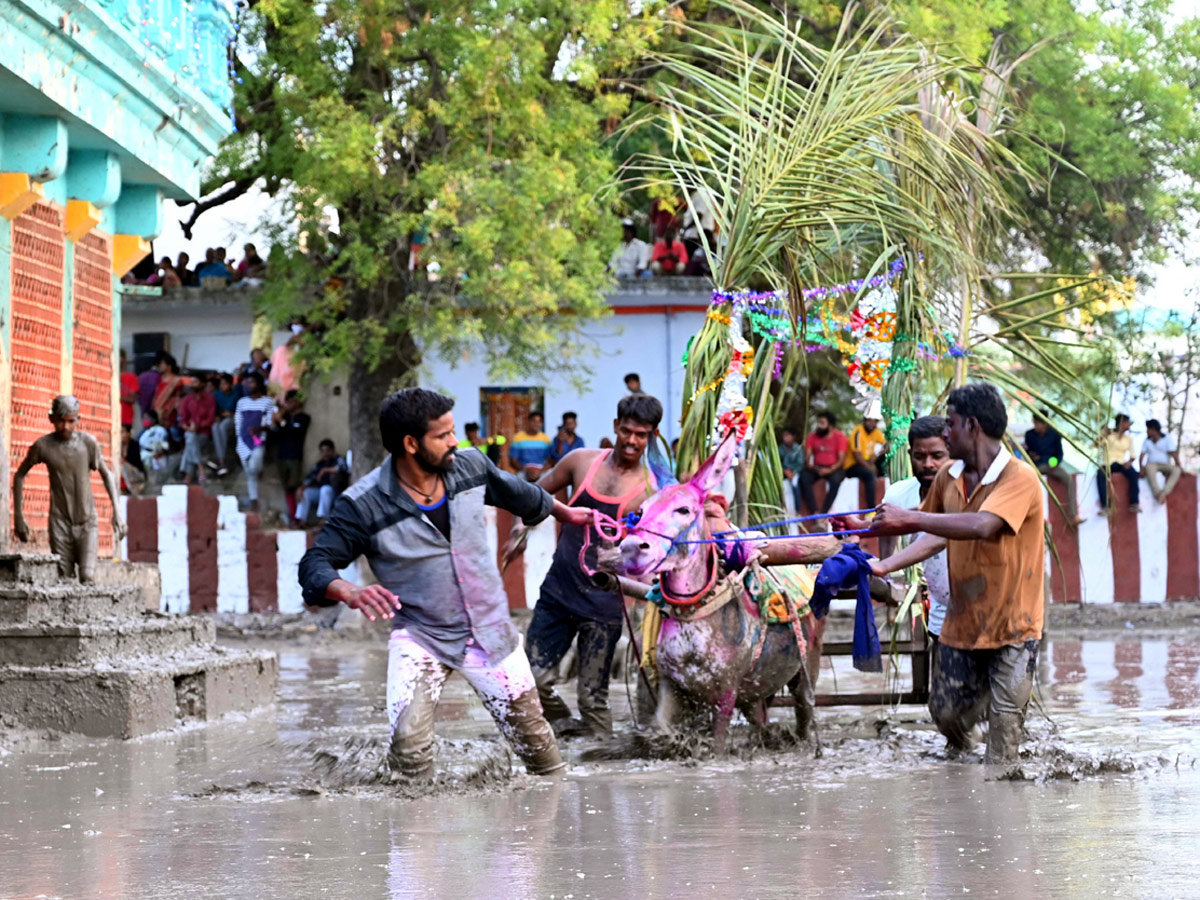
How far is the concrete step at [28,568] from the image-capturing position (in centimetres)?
1134

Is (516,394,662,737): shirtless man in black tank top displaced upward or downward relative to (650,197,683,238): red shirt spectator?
downward

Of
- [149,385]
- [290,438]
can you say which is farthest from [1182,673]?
[149,385]

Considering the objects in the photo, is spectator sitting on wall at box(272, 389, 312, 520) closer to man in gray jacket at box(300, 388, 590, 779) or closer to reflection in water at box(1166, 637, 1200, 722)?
reflection in water at box(1166, 637, 1200, 722)

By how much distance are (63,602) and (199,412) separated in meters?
14.1

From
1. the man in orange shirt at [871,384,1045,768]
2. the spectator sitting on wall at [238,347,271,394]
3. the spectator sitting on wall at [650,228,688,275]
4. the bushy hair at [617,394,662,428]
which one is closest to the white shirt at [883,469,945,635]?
the man in orange shirt at [871,384,1045,768]

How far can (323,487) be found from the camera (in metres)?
22.1

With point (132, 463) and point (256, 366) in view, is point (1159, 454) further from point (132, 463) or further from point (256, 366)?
point (132, 463)

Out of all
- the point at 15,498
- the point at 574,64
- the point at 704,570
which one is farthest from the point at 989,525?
the point at 574,64

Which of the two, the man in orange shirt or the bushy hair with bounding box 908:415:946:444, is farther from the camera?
the bushy hair with bounding box 908:415:946:444

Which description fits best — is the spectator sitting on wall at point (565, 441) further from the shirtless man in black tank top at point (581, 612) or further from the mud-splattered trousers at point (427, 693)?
the mud-splattered trousers at point (427, 693)

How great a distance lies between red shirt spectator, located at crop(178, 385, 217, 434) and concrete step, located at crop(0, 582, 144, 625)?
12.9m

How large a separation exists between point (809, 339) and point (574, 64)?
8749 millimetres

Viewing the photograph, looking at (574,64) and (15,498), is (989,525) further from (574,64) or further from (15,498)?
(574,64)

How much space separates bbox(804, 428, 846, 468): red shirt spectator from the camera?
20.2 m
